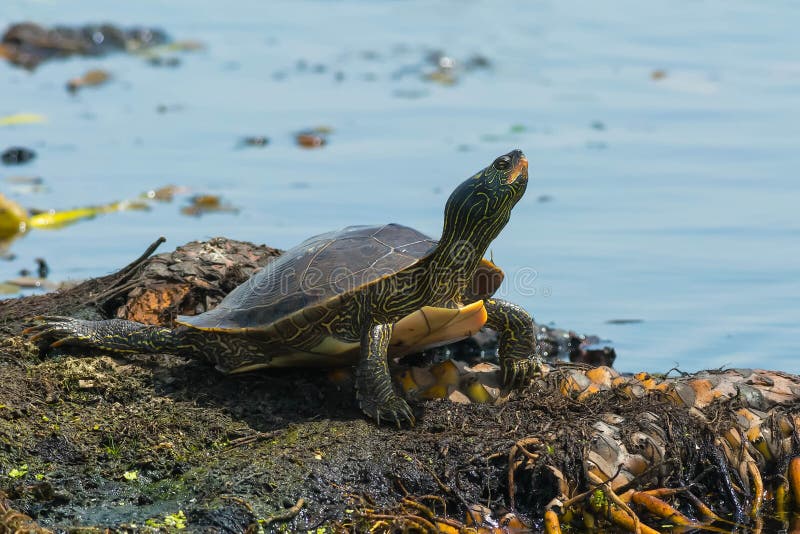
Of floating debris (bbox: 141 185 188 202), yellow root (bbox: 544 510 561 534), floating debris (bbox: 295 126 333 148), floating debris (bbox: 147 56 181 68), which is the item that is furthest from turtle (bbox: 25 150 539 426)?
floating debris (bbox: 147 56 181 68)

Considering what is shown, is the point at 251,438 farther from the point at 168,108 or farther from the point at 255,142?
the point at 168,108

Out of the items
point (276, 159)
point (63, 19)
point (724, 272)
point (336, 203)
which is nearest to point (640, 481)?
point (724, 272)

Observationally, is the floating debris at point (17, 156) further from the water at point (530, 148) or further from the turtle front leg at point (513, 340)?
the turtle front leg at point (513, 340)

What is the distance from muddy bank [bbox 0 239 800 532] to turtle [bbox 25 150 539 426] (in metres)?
0.15

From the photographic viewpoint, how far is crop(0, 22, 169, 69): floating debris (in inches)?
650

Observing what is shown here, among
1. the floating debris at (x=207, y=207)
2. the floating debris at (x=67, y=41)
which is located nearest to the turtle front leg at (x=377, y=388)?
the floating debris at (x=207, y=207)

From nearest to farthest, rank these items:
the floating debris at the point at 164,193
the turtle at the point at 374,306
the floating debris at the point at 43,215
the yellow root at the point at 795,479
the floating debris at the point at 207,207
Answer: the yellow root at the point at 795,479
the turtle at the point at 374,306
the floating debris at the point at 43,215
the floating debris at the point at 207,207
the floating debris at the point at 164,193

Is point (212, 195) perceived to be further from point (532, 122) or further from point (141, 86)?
point (141, 86)

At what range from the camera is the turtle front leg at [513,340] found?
5750mm

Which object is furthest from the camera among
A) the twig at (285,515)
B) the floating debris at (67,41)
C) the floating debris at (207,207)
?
the floating debris at (67,41)

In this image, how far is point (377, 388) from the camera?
5.33m

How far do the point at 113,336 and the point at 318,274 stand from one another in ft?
3.85

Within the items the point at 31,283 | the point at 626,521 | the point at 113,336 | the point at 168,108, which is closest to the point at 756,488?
the point at 626,521

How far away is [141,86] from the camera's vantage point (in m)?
14.7
